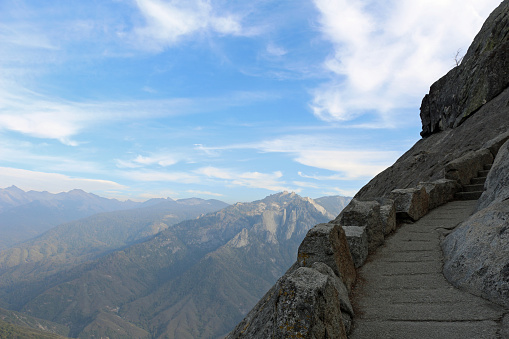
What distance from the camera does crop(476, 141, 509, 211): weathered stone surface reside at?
25.1ft

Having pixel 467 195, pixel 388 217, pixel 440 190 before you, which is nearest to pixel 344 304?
pixel 388 217

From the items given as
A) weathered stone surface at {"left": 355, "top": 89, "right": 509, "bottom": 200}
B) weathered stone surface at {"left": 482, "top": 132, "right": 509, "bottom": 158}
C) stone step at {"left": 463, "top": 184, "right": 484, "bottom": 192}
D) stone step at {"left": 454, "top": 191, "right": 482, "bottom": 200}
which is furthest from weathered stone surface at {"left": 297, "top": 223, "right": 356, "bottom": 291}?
weathered stone surface at {"left": 482, "top": 132, "right": 509, "bottom": 158}

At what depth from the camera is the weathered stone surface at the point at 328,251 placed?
6.07 meters

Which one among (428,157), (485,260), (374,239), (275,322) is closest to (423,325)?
(485,260)

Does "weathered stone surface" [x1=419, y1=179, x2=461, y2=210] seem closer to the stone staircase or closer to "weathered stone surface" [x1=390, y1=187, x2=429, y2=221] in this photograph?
the stone staircase

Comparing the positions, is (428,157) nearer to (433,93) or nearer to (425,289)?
(433,93)

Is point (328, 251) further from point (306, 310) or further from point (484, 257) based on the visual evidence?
point (484, 257)

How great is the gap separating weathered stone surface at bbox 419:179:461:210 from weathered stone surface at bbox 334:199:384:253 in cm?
561

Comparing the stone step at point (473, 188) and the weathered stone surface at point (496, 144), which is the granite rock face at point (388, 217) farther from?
the weathered stone surface at point (496, 144)

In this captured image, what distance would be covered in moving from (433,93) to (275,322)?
34518 mm

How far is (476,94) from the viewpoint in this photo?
23047mm

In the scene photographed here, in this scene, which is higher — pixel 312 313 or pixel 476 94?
pixel 476 94

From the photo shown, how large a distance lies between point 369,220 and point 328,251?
3452mm

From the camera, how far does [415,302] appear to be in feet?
18.7
